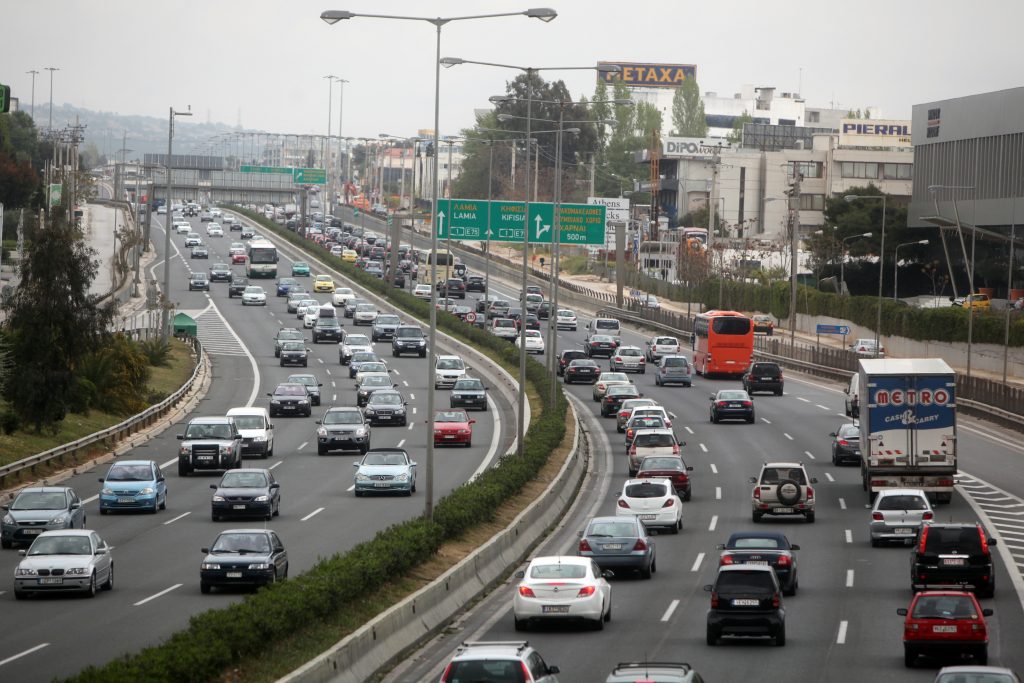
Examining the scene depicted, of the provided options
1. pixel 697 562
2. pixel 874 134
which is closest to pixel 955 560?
pixel 697 562

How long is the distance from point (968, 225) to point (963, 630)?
88.1 m

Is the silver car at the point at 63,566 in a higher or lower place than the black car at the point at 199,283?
lower

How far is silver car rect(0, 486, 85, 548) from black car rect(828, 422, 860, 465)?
25700 mm

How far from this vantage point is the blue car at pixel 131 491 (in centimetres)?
3878

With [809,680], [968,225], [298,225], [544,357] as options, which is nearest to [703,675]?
[809,680]

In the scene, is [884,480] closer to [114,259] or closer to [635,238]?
[114,259]

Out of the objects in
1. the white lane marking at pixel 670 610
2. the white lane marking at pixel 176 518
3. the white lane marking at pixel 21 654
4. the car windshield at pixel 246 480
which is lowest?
the white lane marking at pixel 176 518

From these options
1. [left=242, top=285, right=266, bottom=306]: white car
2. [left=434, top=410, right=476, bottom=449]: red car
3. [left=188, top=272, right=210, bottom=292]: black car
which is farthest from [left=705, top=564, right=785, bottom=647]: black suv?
[left=188, top=272, right=210, bottom=292]: black car

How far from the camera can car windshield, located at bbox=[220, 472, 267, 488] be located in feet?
123

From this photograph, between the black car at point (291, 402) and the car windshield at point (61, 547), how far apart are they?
115ft

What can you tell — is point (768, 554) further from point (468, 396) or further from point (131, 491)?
point (468, 396)

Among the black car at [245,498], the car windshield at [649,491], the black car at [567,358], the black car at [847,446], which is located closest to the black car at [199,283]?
the black car at [567,358]

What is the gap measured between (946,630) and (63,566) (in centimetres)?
1475

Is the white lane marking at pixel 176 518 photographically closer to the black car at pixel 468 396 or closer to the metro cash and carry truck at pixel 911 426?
the metro cash and carry truck at pixel 911 426
